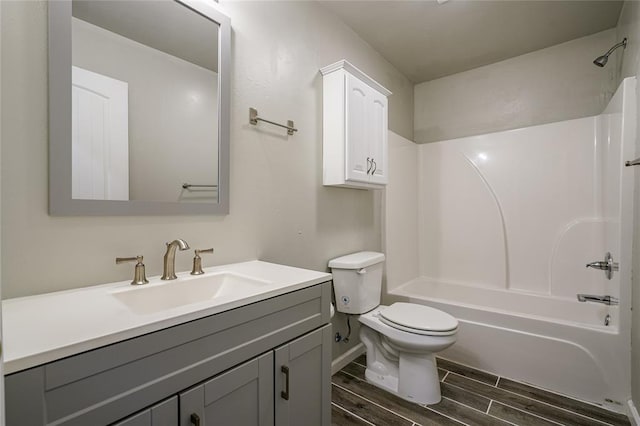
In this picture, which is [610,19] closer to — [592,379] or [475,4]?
[475,4]

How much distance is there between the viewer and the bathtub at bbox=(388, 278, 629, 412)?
5.78 ft

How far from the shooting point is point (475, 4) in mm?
2066

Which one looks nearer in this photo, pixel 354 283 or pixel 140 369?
pixel 140 369

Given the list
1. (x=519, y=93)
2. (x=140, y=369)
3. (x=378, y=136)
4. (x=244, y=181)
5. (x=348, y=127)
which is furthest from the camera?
(x=519, y=93)

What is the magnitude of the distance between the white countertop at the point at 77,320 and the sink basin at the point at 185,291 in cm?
3

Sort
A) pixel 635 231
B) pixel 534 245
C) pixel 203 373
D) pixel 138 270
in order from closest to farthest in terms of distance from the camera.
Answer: pixel 203 373 < pixel 138 270 < pixel 635 231 < pixel 534 245

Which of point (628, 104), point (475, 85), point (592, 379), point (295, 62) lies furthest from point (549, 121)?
point (295, 62)

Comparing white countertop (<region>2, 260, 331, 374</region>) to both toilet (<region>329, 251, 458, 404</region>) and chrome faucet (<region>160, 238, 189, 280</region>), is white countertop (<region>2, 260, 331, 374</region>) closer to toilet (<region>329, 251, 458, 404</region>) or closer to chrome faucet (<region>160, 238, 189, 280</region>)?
chrome faucet (<region>160, 238, 189, 280</region>)

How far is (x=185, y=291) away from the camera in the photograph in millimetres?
1197

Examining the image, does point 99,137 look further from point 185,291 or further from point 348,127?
point 348,127

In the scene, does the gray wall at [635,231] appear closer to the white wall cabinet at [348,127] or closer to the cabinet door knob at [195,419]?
the white wall cabinet at [348,127]

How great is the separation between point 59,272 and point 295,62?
1.59 metres

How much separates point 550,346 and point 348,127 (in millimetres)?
1925

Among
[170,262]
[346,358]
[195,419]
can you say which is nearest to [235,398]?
[195,419]
